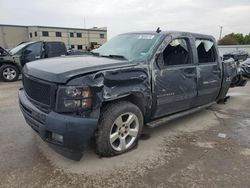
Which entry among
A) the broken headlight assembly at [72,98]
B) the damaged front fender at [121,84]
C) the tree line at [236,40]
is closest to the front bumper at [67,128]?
the broken headlight assembly at [72,98]

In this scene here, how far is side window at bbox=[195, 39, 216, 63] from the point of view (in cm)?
485

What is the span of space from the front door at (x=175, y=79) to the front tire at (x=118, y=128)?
50 centimetres

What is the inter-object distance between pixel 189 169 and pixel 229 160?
0.68m

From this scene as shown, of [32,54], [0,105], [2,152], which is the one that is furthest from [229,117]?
[32,54]

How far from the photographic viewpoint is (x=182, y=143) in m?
4.04

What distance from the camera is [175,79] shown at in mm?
4098

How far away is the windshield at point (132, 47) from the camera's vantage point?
387cm

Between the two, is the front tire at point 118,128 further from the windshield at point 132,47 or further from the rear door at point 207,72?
the rear door at point 207,72

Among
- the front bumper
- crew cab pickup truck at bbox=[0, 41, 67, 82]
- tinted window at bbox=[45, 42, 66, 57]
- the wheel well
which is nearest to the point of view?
the front bumper

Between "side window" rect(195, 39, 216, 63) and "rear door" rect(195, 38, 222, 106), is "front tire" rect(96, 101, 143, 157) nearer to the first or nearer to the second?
"rear door" rect(195, 38, 222, 106)

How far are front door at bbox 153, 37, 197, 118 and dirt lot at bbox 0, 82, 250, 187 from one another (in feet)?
1.79

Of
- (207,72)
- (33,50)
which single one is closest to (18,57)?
(33,50)

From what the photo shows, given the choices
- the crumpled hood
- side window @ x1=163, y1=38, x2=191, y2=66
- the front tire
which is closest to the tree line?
side window @ x1=163, y1=38, x2=191, y2=66

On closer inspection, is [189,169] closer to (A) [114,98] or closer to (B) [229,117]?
(A) [114,98]
